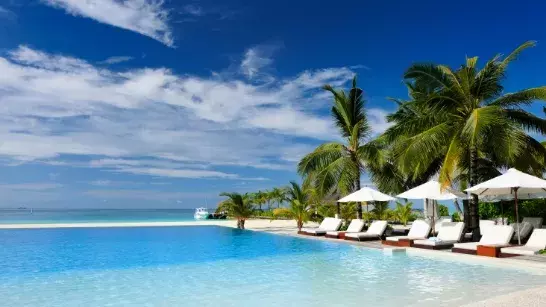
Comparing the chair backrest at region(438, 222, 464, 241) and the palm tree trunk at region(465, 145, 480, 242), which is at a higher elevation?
the palm tree trunk at region(465, 145, 480, 242)

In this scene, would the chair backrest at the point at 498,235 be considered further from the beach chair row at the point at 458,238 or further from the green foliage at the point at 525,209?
the green foliage at the point at 525,209

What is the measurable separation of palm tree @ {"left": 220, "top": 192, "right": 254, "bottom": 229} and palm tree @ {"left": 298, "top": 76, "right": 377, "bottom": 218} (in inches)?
185

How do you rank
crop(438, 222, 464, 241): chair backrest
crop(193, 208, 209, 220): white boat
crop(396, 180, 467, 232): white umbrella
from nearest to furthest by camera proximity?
crop(438, 222, 464, 241): chair backrest → crop(396, 180, 467, 232): white umbrella → crop(193, 208, 209, 220): white boat

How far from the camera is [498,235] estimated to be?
36.3 ft

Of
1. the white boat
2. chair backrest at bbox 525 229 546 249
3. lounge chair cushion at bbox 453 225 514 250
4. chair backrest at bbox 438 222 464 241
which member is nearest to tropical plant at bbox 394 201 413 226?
chair backrest at bbox 438 222 464 241

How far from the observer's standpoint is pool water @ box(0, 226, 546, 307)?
24.1ft

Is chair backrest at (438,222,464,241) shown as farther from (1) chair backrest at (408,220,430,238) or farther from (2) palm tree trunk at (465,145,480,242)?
(2) palm tree trunk at (465,145,480,242)

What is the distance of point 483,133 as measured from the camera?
1343 centimetres

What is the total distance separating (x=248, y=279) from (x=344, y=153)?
11789mm

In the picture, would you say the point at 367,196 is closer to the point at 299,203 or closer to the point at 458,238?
the point at 458,238

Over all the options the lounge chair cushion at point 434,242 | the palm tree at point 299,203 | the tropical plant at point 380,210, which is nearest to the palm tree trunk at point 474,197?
the lounge chair cushion at point 434,242

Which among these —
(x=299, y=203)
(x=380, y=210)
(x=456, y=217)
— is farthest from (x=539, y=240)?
(x=380, y=210)

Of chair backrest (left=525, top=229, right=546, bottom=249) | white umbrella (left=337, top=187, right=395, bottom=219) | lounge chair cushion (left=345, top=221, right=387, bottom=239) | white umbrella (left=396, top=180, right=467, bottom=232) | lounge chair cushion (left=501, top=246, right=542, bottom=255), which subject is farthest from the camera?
white umbrella (left=337, top=187, right=395, bottom=219)

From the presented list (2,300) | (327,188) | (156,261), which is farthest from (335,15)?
(2,300)
